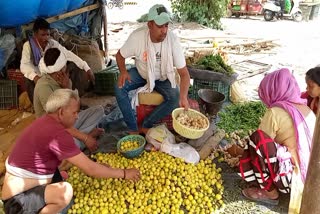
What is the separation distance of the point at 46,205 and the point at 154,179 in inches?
43.2

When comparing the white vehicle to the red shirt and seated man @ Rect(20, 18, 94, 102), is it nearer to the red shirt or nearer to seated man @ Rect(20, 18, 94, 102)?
seated man @ Rect(20, 18, 94, 102)

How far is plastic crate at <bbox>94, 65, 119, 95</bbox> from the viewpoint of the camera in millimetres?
5730

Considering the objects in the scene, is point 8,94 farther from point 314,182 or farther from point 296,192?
point 314,182

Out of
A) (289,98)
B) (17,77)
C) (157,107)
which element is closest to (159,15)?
(157,107)

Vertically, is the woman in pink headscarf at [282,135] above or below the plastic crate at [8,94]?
above

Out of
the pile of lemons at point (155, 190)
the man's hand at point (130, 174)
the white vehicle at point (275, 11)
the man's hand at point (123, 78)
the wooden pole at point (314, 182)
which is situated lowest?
the white vehicle at point (275, 11)

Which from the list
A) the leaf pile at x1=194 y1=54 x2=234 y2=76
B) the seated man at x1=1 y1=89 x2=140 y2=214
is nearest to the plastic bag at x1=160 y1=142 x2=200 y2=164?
the seated man at x1=1 y1=89 x2=140 y2=214

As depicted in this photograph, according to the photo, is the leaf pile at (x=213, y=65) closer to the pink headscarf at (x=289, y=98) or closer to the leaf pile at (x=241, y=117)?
the leaf pile at (x=241, y=117)

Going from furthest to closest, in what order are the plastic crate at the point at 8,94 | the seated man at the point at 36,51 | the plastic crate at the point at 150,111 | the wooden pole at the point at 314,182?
the plastic crate at the point at 8,94
the seated man at the point at 36,51
the plastic crate at the point at 150,111
the wooden pole at the point at 314,182

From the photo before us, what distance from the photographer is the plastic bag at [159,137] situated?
3.89 metres

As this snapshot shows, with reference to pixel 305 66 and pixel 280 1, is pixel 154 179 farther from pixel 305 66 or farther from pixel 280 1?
pixel 280 1

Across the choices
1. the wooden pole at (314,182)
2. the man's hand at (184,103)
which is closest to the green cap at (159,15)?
the man's hand at (184,103)

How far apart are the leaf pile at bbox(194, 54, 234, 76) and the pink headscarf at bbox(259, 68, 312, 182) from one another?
2.22 meters

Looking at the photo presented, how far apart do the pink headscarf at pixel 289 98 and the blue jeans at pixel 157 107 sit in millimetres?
1415
